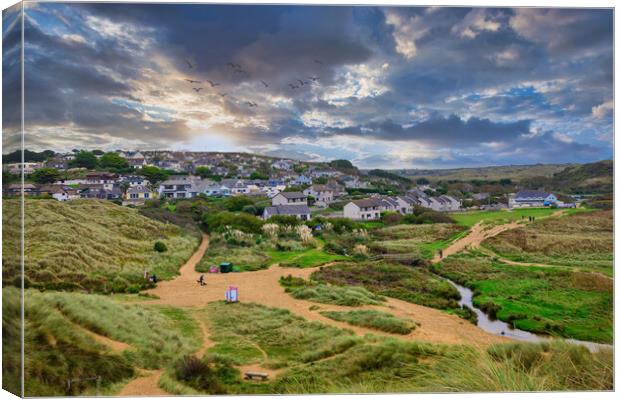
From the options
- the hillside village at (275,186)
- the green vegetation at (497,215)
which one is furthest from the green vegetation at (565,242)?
the hillside village at (275,186)

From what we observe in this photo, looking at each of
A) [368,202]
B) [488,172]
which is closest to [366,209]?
[368,202]

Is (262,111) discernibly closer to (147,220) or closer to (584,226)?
(147,220)

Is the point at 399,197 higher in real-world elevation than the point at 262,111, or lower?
lower

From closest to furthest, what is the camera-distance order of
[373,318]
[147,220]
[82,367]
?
[82,367], [373,318], [147,220]

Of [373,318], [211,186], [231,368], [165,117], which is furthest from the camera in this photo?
[211,186]

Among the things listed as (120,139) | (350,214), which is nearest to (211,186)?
(120,139)
